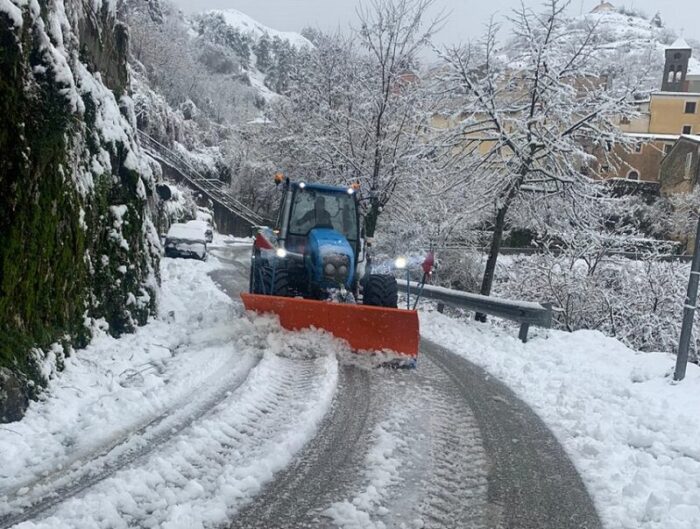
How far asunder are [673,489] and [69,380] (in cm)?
487

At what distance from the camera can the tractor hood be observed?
780cm

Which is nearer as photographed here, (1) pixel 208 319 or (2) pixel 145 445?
(2) pixel 145 445

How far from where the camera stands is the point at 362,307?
23.4 ft

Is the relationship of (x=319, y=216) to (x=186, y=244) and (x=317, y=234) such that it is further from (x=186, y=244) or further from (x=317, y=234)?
(x=186, y=244)

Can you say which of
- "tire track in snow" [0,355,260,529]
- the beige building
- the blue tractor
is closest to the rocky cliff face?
"tire track in snow" [0,355,260,529]

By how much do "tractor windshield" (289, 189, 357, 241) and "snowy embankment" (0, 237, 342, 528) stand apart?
2.14 m

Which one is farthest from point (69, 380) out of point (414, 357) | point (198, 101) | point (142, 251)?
point (198, 101)

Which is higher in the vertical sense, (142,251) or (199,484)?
(142,251)

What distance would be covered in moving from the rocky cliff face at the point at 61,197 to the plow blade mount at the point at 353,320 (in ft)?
5.70

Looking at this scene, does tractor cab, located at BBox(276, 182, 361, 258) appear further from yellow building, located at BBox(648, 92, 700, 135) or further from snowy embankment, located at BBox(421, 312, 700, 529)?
yellow building, located at BBox(648, 92, 700, 135)

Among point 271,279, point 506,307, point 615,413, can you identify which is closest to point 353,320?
point 271,279

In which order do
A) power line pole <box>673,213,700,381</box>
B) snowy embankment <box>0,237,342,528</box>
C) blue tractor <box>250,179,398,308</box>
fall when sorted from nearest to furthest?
Answer: snowy embankment <box>0,237,342,528</box>, power line pole <box>673,213,700,381</box>, blue tractor <box>250,179,398,308</box>

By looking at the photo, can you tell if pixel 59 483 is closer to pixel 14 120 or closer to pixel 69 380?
pixel 69 380

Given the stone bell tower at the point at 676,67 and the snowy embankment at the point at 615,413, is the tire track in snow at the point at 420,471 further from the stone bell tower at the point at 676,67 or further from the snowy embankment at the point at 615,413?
the stone bell tower at the point at 676,67
